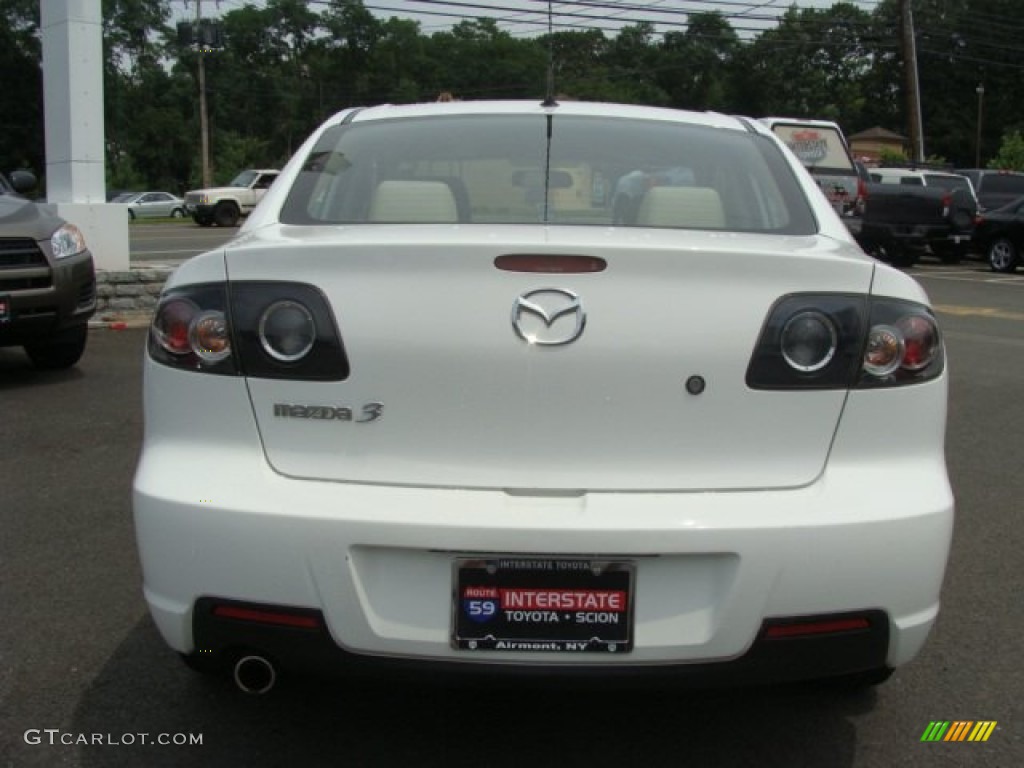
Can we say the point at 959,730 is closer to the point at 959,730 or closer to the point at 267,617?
the point at 959,730

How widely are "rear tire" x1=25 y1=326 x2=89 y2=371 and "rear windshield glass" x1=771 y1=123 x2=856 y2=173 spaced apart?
53.5ft

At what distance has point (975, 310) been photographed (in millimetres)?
12766

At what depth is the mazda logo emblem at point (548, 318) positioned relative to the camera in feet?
7.14

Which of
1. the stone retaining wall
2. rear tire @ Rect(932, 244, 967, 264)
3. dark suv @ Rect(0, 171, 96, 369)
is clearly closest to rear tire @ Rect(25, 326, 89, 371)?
dark suv @ Rect(0, 171, 96, 369)

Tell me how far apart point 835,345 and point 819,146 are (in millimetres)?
20011

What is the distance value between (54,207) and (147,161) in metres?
64.0

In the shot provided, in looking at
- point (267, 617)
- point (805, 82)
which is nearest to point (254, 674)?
point (267, 617)

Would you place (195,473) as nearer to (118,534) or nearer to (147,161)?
(118,534)

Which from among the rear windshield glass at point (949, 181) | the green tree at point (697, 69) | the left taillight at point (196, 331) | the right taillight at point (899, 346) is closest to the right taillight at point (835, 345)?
the right taillight at point (899, 346)

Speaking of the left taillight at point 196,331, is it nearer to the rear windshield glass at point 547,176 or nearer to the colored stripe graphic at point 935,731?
the rear windshield glass at point 547,176

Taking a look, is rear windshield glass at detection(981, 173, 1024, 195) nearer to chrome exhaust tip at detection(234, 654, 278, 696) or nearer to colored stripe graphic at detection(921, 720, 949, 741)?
colored stripe graphic at detection(921, 720, 949, 741)

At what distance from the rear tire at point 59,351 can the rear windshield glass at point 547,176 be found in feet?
15.6

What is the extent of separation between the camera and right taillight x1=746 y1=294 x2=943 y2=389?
7.27 feet

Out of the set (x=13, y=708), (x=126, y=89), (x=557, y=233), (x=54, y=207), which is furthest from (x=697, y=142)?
(x=126, y=89)
